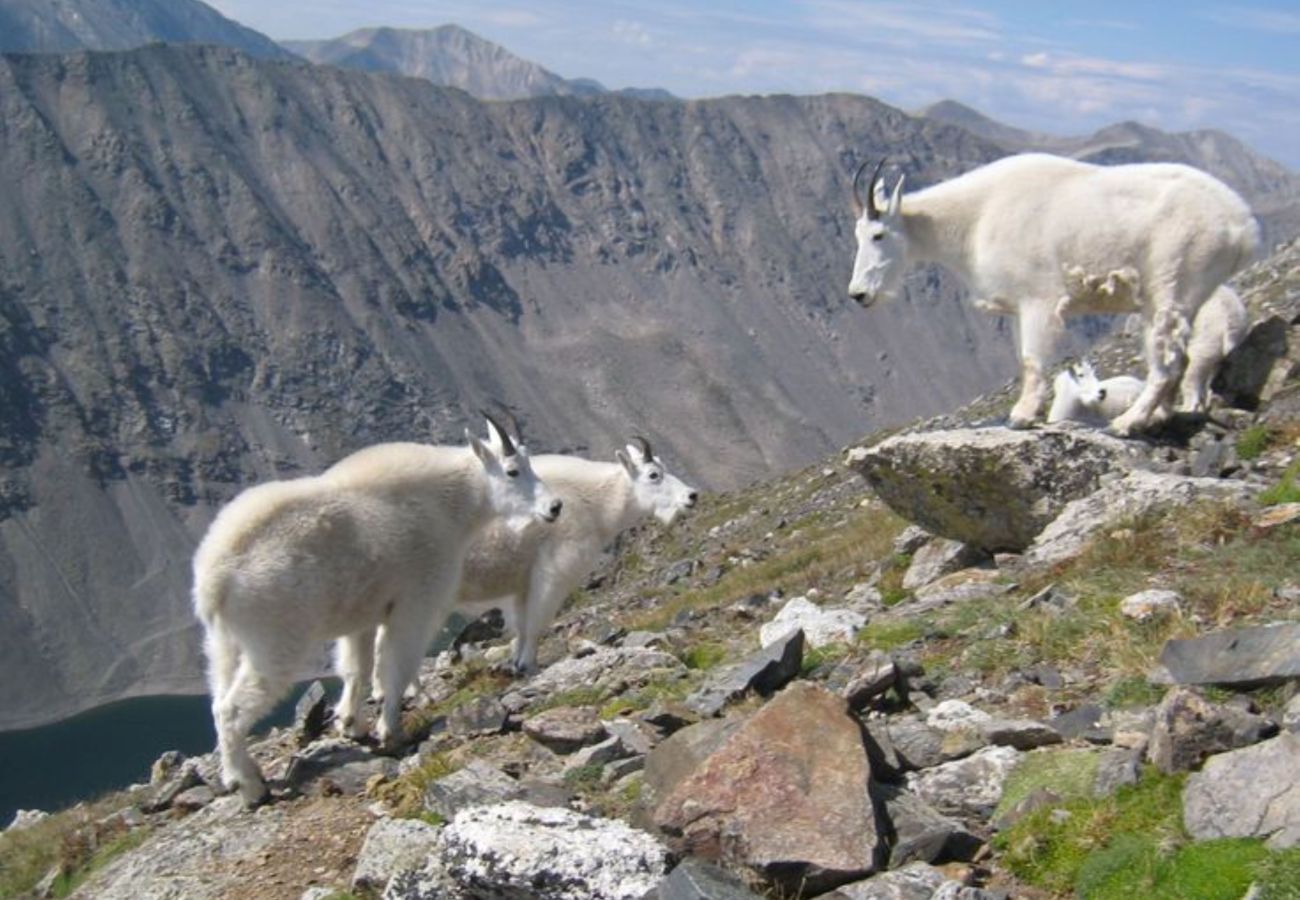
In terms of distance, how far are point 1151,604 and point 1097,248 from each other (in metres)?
5.81

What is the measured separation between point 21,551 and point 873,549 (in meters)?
179

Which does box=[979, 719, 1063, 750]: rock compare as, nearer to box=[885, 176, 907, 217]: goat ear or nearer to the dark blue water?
box=[885, 176, 907, 217]: goat ear

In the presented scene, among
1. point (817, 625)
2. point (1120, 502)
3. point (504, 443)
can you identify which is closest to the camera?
point (817, 625)

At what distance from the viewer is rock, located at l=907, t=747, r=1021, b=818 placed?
7742mm

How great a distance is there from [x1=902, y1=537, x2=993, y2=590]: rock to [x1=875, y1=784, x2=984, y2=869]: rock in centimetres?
711

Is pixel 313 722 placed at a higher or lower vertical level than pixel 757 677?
lower

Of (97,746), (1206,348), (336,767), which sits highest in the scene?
(1206,348)

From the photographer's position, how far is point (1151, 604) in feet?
32.3

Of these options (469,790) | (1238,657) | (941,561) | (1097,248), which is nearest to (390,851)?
(469,790)

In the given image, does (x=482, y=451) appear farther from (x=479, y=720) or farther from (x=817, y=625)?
(x=817, y=625)

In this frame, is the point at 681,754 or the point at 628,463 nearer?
the point at 681,754

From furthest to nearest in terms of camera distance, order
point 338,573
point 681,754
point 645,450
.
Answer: point 645,450 < point 338,573 < point 681,754

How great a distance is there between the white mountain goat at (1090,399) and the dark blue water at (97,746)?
92533 millimetres

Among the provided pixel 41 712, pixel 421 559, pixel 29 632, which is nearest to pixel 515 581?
pixel 421 559
